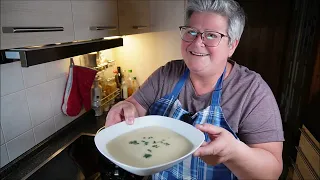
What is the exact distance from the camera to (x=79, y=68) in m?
1.39

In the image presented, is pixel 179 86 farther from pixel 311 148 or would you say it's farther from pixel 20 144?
pixel 311 148

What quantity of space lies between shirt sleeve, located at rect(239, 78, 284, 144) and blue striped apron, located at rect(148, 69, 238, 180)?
0.19 ft

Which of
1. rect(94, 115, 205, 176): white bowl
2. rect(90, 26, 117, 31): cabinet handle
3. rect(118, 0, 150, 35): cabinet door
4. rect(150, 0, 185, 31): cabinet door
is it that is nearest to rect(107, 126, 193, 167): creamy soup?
rect(94, 115, 205, 176): white bowl

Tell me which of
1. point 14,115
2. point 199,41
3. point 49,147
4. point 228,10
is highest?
point 228,10

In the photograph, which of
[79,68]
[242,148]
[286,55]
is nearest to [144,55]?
[79,68]

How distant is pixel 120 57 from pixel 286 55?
1352mm

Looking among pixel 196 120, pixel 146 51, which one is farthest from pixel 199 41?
pixel 146 51

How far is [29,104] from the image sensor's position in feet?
3.65

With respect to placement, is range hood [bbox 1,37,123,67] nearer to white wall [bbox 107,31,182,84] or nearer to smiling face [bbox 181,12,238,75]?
smiling face [bbox 181,12,238,75]

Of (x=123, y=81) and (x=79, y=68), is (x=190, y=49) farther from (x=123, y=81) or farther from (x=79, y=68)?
(x=123, y=81)

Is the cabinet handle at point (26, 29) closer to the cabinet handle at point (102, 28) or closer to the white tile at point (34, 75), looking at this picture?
the cabinet handle at point (102, 28)

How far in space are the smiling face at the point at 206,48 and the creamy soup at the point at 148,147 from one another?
0.26 m

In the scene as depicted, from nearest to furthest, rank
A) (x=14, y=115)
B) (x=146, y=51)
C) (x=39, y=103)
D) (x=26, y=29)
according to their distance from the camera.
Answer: (x=26, y=29) < (x=14, y=115) < (x=39, y=103) < (x=146, y=51)

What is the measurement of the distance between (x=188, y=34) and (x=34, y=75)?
2.58 ft
